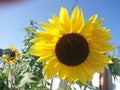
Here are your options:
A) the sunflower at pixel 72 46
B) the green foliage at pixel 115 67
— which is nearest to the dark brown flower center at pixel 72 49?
the sunflower at pixel 72 46

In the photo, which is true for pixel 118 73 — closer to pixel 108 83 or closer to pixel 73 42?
pixel 73 42

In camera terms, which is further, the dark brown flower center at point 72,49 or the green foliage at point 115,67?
the green foliage at point 115,67

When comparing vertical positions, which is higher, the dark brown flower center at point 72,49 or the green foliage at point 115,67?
the dark brown flower center at point 72,49

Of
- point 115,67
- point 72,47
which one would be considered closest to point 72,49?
point 72,47

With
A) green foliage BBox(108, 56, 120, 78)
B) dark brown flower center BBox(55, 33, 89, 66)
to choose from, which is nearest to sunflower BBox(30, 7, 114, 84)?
dark brown flower center BBox(55, 33, 89, 66)

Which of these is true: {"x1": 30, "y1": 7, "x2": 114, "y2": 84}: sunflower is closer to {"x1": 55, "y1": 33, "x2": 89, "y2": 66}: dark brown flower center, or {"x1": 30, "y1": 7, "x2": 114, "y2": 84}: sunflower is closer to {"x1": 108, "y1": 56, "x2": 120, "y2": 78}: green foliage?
{"x1": 55, "y1": 33, "x2": 89, "y2": 66}: dark brown flower center

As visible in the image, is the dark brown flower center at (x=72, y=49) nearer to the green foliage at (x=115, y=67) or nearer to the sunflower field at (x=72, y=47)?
the sunflower field at (x=72, y=47)

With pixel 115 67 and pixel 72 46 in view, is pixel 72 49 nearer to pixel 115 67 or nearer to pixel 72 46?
pixel 72 46
